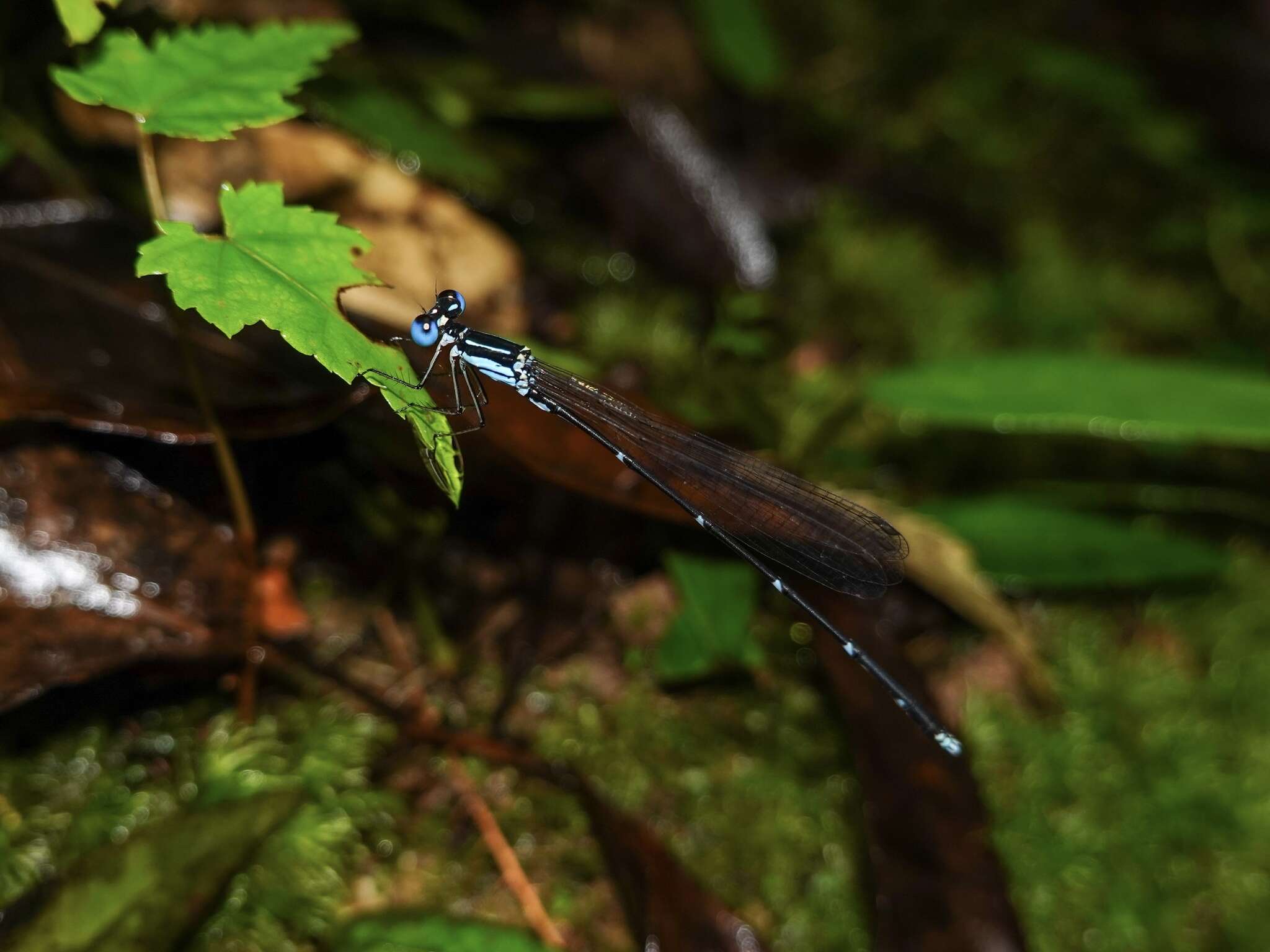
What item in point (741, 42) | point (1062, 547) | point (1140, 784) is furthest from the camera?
point (741, 42)

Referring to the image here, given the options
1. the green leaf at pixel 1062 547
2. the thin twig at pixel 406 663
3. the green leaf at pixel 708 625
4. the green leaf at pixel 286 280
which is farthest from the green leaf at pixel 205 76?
the green leaf at pixel 1062 547

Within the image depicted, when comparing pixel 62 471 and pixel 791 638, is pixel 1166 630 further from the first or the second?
pixel 62 471

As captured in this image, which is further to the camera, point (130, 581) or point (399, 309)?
point (399, 309)

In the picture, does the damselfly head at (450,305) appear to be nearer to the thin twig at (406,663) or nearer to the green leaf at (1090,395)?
the thin twig at (406,663)

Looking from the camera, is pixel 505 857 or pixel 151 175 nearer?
pixel 151 175

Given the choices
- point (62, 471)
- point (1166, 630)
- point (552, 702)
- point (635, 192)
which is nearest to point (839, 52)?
point (635, 192)

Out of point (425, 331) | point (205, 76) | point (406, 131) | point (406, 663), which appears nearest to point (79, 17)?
point (205, 76)

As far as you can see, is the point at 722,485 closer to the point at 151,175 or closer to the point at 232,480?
the point at 232,480
